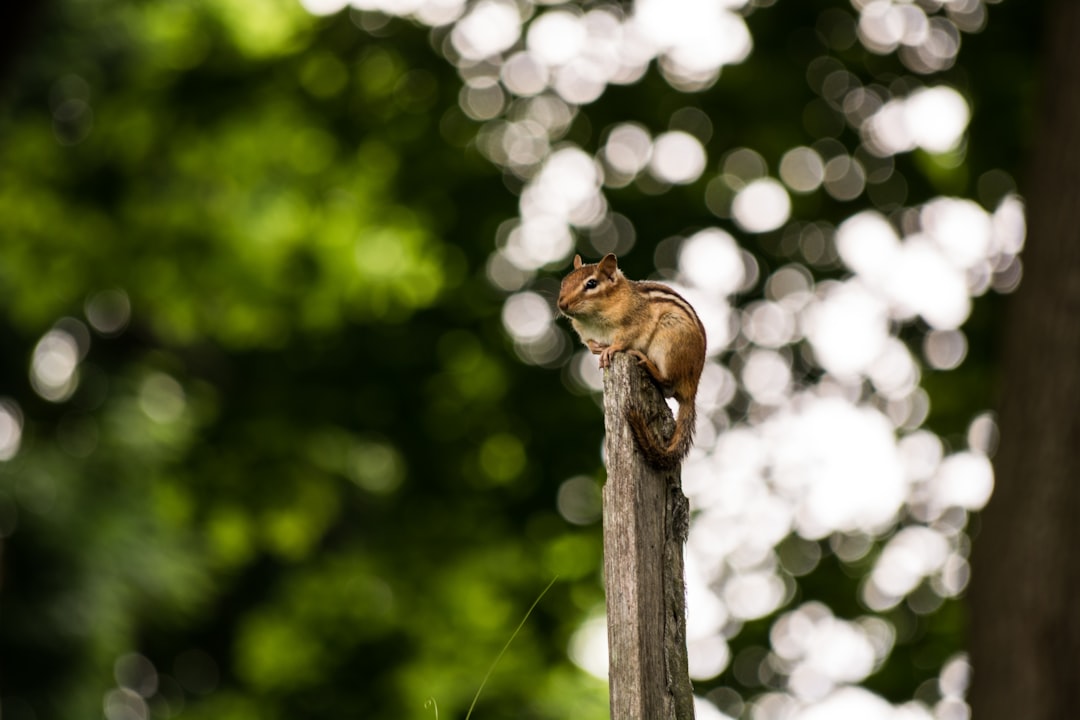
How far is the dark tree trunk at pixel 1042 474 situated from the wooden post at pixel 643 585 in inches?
138

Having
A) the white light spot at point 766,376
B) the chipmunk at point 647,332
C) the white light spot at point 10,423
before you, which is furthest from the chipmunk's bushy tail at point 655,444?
the white light spot at point 10,423

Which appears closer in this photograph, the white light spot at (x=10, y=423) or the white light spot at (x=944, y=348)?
the white light spot at (x=944, y=348)

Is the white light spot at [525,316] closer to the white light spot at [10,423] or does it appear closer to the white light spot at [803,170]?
the white light spot at [803,170]

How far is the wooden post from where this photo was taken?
232 centimetres

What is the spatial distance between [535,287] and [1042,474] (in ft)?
10.7

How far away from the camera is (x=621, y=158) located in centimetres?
782

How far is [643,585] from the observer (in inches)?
92.5

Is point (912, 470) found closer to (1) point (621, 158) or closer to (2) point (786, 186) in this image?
(2) point (786, 186)

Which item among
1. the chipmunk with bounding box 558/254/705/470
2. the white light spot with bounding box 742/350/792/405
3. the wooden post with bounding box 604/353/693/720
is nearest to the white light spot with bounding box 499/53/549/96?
the white light spot with bounding box 742/350/792/405

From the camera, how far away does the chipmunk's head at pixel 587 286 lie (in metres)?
3.54

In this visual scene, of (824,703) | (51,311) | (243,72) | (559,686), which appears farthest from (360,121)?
(51,311)

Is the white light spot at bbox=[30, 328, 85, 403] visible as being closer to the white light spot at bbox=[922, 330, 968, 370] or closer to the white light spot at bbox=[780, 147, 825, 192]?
the white light spot at bbox=[780, 147, 825, 192]

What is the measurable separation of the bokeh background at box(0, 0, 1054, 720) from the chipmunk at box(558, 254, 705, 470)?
314 cm

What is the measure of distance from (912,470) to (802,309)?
4.00 ft
